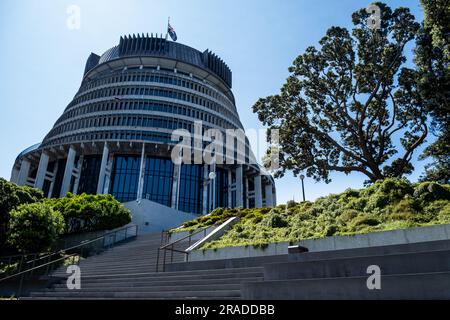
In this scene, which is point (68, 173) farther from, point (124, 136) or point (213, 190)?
point (213, 190)

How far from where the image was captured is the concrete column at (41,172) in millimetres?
50294

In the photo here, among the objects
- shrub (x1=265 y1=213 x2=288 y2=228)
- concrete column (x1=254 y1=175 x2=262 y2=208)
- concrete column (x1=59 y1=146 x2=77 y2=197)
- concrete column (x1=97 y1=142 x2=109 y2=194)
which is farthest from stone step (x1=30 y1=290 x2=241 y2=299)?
concrete column (x1=254 y1=175 x2=262 y2=208)

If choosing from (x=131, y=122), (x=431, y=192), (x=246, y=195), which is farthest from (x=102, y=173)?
(x=431, y=192)

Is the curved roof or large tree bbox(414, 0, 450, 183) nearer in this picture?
large tree bbox(414, 0, 450, 183)

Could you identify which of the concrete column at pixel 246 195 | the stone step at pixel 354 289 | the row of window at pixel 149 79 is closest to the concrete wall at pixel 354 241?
the stone step at pixel 354 289

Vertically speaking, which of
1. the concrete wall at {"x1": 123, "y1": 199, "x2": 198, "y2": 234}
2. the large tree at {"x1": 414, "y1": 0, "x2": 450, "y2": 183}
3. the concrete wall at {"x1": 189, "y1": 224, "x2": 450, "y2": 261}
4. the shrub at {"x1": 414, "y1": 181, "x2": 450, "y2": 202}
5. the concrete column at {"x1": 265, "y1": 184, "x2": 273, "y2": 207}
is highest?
the concrete column at {"x1": 265, "y1": 184, "x2": 273, "y2": 207}

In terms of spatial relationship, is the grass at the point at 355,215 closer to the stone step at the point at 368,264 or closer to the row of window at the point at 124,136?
the stone step at the point at 368,264

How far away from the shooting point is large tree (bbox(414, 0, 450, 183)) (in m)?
16.3

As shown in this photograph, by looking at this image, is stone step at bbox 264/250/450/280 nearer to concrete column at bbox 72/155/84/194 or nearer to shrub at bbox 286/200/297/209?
shrub at bbox 286/200/297/209

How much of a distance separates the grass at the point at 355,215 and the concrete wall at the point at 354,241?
0.30 m

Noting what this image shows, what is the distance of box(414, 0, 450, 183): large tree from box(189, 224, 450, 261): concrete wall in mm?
10393

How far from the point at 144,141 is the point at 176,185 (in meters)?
8.25

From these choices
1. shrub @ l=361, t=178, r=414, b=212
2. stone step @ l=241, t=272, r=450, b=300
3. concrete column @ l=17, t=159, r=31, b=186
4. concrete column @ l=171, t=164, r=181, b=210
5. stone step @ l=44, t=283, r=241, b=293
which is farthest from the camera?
concrete column @ l=17, t=159, r=31, b=186

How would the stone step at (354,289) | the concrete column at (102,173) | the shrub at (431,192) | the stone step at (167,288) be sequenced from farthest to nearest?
the concrete column at (102,173) < the shrub at (431,192) < the stone step at (167,288) < the stone step at (354,289)
